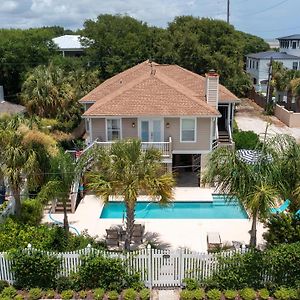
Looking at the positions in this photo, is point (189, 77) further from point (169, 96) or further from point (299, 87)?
point (299, 87)

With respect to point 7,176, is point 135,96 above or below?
above

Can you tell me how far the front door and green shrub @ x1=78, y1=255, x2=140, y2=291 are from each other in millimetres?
12705

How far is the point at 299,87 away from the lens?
140ft

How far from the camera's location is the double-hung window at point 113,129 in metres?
26.0

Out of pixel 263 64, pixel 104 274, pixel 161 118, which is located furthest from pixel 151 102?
pixel 263 64

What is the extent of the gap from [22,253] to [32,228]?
2.21 m

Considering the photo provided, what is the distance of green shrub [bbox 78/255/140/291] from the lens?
47.3 feet

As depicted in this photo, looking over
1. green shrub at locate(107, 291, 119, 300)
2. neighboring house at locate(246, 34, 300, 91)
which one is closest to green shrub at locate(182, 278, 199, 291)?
green shrub at locate(107, 291, 119, 300)

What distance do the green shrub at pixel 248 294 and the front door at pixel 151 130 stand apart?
13.5m

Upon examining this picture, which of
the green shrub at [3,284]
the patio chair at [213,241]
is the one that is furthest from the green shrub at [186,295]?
the green shrub at [3,284]

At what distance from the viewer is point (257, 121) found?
45500 millimetres

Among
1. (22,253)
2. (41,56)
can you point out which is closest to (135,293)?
(22,253)

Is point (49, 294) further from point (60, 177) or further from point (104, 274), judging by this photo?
point (60, 177)

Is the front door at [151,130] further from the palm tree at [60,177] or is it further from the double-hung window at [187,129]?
the palm tree at [60,177]
